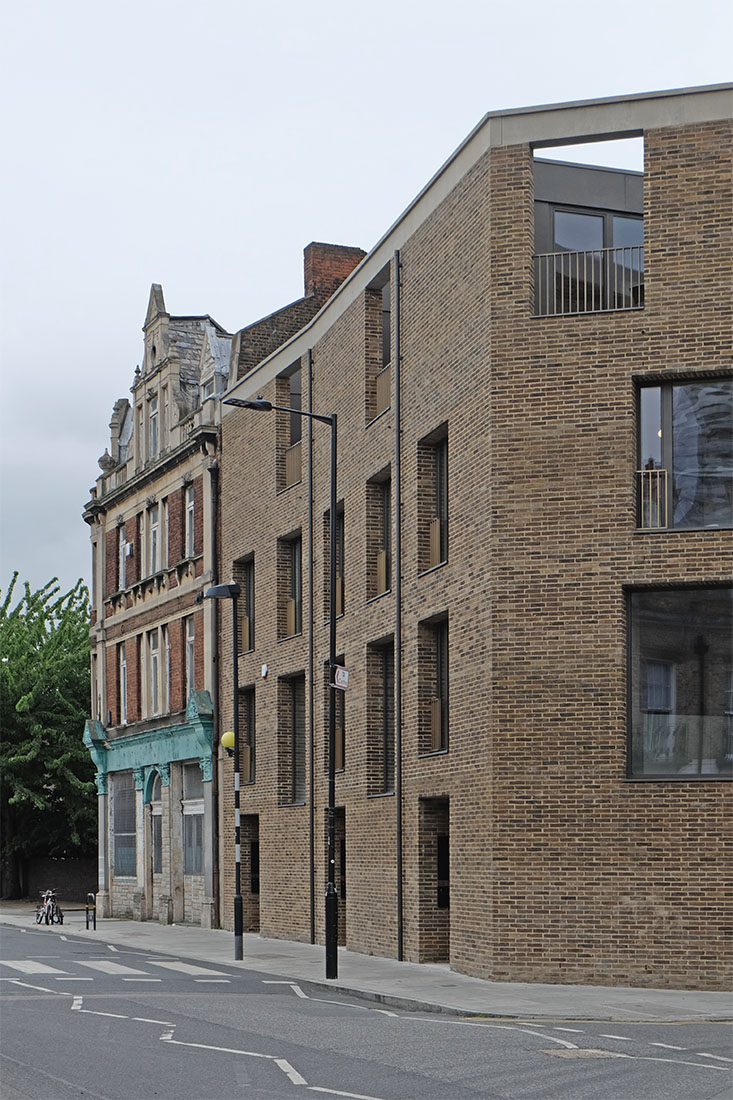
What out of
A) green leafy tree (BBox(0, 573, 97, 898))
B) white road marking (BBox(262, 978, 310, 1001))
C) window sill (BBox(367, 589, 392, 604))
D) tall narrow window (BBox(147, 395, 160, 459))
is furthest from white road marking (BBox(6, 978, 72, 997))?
green leafy tree (BBox(0, 573, 97, 898))

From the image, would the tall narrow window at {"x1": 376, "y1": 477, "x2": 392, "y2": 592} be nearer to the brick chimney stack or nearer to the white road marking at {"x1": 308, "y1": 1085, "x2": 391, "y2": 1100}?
the brick chimney stack

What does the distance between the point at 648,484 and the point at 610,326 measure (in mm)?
2478

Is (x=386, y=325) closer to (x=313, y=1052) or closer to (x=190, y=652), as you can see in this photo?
(x=190, y=652)

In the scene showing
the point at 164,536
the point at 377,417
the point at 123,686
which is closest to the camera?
the point at 377,417

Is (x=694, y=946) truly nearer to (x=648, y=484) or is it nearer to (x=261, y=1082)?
(x=648, y=484)

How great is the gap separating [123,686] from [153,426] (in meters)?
8.24

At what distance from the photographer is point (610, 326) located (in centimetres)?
2397

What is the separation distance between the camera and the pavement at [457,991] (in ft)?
63.0

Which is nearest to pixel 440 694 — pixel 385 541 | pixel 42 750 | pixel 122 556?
pixel 385 541

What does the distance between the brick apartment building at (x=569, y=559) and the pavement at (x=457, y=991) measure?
62 centimetres

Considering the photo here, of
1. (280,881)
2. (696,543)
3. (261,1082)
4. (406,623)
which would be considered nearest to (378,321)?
(406,623)

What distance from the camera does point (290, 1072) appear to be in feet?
45.4

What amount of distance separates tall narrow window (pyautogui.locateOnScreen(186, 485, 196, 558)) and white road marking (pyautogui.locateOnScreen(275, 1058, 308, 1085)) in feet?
95.9

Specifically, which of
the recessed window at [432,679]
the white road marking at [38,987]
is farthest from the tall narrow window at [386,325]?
the white road marking at [38,987]
